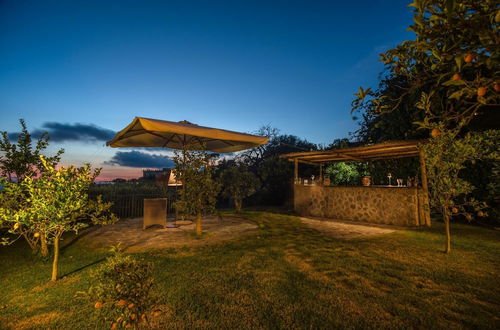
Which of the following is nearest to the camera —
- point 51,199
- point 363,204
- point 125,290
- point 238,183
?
point 125,290

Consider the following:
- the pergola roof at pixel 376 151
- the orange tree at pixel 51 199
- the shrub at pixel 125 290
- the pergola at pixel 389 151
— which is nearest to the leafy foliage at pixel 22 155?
the orange tree at pixel 51 199

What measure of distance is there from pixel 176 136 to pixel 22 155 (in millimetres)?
3341

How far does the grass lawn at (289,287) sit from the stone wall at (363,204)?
253 centimetres

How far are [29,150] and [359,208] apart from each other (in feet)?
32.8

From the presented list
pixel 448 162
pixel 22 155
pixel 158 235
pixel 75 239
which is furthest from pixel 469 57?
pixel 75 239

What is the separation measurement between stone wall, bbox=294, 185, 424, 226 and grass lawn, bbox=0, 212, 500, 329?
253 centimetres

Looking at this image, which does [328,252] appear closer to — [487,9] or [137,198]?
[487,9]

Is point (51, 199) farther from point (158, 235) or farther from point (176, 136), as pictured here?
point (176, 136)

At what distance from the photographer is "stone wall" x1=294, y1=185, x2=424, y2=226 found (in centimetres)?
723

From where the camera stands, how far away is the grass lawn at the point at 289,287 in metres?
2.13

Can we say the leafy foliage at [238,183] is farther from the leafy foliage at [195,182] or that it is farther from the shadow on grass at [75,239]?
the shadow on grass at [75,239]

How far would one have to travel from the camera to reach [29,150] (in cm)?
411

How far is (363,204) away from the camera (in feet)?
27.5

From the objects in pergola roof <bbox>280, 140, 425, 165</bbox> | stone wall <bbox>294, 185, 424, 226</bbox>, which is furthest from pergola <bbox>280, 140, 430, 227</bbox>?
stone wall <bbox>294, 185, 424, 226</bbox>
